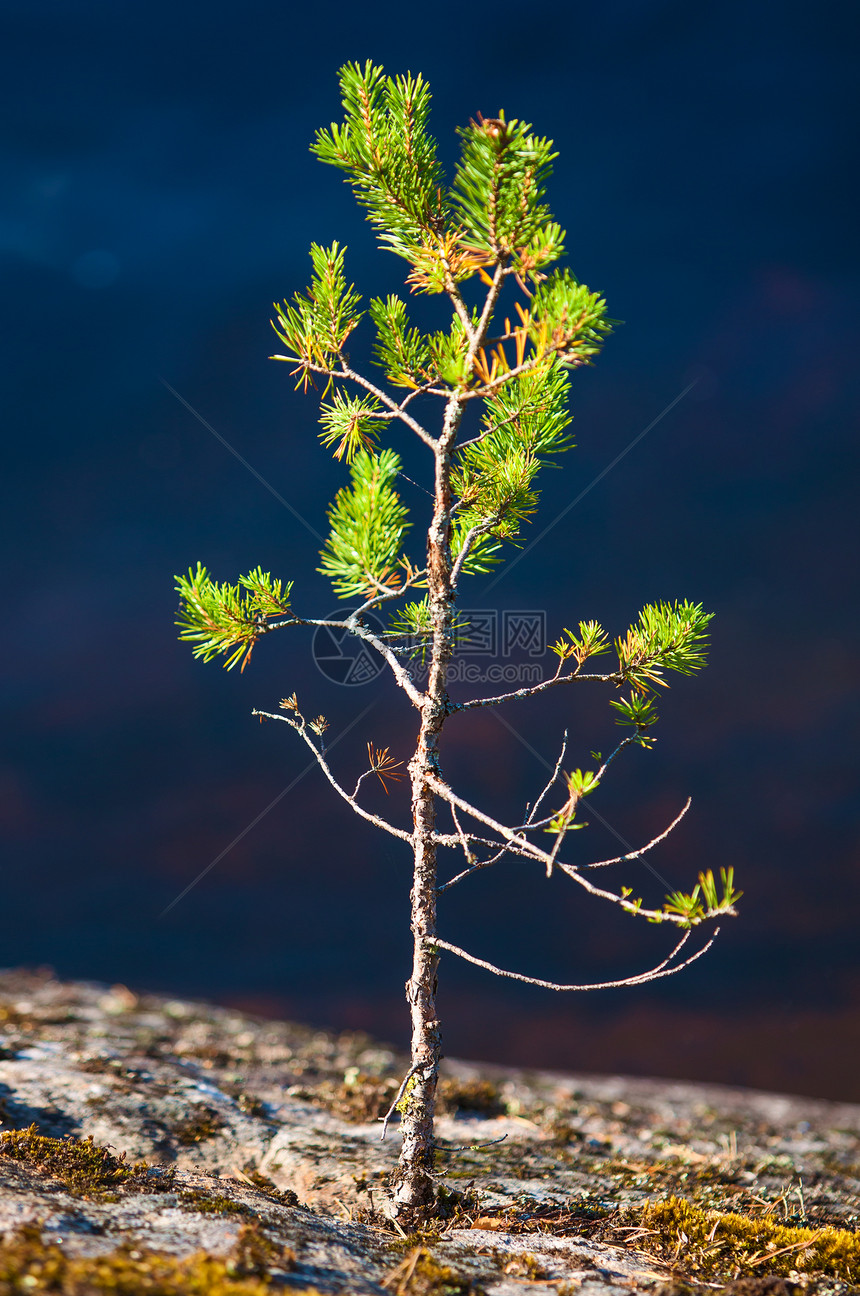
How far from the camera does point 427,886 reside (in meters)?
4.18

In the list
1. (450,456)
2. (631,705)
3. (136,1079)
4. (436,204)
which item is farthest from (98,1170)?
(436,204)

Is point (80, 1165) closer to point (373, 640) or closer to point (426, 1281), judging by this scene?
point (426, 1281)

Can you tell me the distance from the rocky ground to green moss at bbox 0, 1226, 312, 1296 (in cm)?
1

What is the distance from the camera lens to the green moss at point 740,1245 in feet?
12.4

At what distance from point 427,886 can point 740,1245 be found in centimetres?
245

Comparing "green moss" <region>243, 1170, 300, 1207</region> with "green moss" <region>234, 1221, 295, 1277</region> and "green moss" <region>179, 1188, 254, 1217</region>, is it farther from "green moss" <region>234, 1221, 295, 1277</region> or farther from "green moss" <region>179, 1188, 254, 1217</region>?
"green moss" <region>234, 1221, 295, 1277</region>

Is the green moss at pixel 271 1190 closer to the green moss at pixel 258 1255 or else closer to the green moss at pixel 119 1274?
the green moss at pixel 258 1255

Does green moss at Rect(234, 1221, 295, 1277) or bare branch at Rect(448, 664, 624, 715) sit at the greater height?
bare branch at Rect(448, 664, 624, 715)

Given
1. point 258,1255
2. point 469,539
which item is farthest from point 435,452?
point 258,1255

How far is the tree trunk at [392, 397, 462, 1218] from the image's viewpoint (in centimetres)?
405

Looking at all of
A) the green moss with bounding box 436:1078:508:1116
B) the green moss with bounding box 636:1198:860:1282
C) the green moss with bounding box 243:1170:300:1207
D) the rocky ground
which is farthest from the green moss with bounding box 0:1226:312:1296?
the green moss with bounding box 436:1078:508:1116

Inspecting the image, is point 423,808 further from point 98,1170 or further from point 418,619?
point 98,1170

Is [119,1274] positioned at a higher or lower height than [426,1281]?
higher

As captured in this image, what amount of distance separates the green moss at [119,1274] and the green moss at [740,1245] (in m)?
2.18
